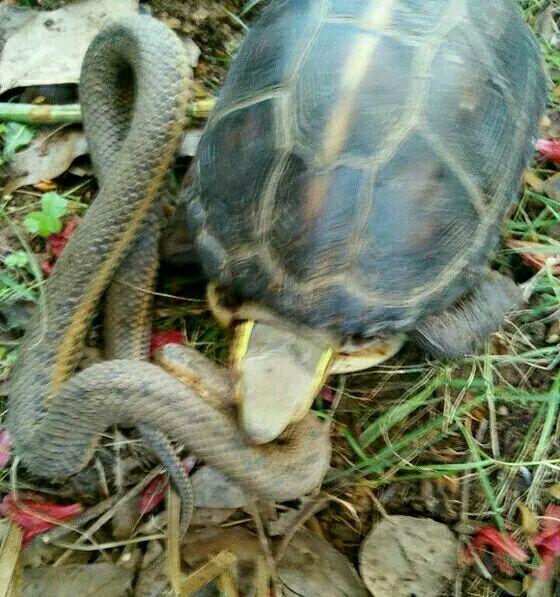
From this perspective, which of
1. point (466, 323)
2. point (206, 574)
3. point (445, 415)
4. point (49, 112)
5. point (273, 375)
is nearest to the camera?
Result: point (273, 375)

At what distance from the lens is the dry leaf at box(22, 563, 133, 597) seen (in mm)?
1924

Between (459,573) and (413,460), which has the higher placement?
(413,460)

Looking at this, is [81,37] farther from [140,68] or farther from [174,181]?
[174,181]

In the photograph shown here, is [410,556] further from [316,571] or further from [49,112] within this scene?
[49,112]

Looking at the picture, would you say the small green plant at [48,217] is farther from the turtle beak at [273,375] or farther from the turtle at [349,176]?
the turtle beak at [273,375]

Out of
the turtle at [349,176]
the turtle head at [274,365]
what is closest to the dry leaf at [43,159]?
the turtle at [349,176]

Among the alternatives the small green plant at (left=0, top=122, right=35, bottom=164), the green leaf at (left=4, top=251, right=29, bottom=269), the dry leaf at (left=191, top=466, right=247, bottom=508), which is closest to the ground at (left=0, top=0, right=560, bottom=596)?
the green leaf at (left=4, top=251, right=29, bottom=269)

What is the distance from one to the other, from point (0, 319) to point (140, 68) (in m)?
0.84

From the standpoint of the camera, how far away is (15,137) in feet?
7.41

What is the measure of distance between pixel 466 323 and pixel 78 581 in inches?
49.6

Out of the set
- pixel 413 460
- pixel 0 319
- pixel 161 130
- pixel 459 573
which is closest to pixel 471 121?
pixel 161 130

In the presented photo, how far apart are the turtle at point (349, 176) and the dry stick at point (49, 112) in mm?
334

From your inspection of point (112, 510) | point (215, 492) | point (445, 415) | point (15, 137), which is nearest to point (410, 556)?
point (445, 415)

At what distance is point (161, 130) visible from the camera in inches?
78.5
